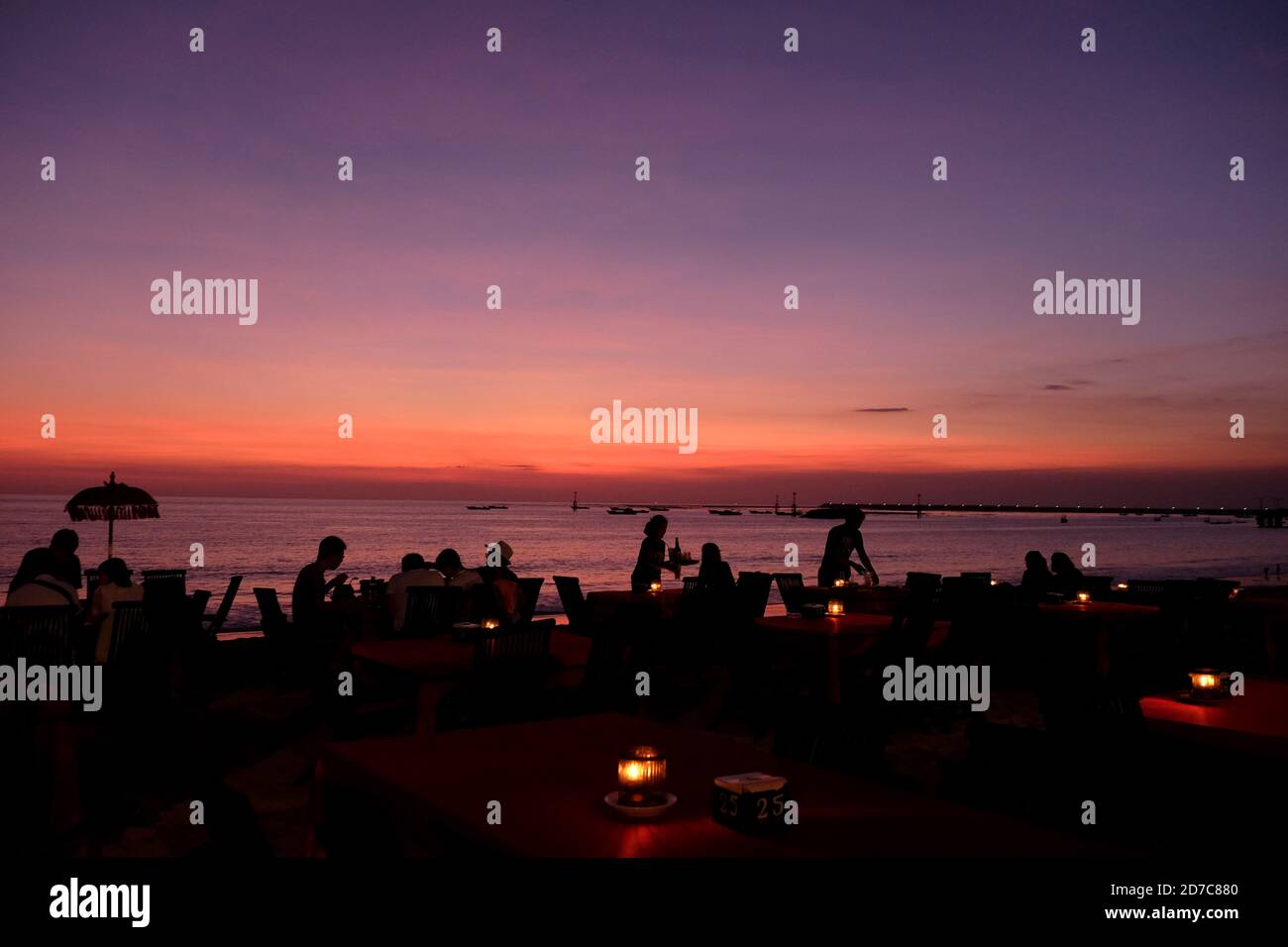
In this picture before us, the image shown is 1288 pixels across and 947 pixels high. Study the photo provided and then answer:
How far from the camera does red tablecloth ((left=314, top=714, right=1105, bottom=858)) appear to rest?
6.56ft

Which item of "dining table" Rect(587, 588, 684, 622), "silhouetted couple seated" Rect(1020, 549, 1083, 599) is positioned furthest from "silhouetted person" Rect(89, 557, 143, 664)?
"silhouetted couple seated" Rect(1020, 549, 1083, 599)

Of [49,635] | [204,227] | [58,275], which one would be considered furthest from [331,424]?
[49,635]

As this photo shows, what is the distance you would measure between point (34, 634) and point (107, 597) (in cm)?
203

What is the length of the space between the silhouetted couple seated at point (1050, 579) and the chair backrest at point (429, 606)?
5.56m

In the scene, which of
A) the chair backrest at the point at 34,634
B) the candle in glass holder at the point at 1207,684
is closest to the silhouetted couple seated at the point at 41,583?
the chair backrest at the point at 34,634


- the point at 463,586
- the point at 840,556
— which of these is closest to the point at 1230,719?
the point at 463,586

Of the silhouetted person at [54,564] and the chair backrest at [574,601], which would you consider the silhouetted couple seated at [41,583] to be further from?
the chair backrest at [574,601]

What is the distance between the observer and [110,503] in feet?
34.2

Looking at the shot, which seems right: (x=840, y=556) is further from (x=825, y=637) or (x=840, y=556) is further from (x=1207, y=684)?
(x=1207, y=684)

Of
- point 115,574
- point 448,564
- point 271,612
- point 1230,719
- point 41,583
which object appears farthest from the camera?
point 271,612

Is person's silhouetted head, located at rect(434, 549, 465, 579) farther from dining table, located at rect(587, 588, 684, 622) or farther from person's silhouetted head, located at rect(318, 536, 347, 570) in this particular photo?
dining table, located at rect(587, 588, 684, 622)

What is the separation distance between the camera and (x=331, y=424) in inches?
702

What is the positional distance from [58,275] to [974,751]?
12980 millimetres
